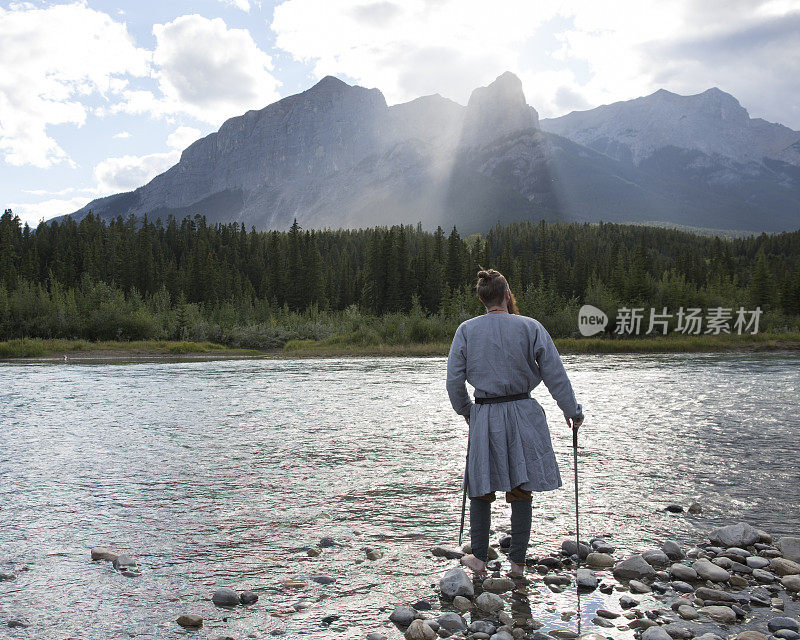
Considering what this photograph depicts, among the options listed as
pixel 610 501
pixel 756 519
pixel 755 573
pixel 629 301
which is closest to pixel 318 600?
pixel 755 573

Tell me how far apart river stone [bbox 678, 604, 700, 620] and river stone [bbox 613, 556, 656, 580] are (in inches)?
30.3

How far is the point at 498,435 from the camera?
593 cm

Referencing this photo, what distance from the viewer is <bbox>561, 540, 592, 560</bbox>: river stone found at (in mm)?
6656

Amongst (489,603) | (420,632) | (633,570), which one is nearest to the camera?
(420,632)

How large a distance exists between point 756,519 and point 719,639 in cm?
402

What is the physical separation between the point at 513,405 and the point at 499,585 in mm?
1651

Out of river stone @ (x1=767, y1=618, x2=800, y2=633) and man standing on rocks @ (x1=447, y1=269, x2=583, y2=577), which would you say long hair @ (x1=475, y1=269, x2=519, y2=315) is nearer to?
man standing on rocks @ (x1=447, y1=269, x2=583, y2=577)

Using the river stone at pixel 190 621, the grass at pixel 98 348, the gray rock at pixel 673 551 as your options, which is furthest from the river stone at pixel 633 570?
the grass at pixel 98 348

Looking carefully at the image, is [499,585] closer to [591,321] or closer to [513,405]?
[513,405]

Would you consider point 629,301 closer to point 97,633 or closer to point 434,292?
point 434,292

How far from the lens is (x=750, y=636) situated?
4672mm

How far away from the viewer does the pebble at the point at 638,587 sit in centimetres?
570

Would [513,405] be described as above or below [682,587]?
above

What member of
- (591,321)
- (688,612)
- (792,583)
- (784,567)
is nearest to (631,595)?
(688,612)
